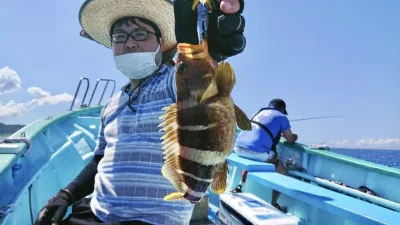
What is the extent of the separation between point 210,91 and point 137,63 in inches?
51.2

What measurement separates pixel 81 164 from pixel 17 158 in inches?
69.3

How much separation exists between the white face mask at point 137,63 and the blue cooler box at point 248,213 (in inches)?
70.9

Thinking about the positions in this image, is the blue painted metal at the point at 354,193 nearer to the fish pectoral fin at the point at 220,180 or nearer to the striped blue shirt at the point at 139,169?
the striped blue shirt at the point at 139,169

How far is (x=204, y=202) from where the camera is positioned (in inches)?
152

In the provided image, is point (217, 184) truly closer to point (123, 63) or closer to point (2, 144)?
point (123, 63)

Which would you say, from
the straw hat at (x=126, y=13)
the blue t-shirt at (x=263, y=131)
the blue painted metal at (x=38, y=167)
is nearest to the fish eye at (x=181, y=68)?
the straw hat at (x=126, y=13)

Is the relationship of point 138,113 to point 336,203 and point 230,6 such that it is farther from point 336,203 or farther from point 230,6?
point 336,203

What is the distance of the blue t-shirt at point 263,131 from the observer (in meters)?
5.38

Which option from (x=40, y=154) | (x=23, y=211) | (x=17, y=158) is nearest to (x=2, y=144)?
(x=17, y=158)

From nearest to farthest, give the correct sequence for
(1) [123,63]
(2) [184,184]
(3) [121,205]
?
1. (2) [184,184]
2. (3) [121,205]
3. (1) [123,63]

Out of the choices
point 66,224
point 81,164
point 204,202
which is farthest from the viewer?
point 81,164

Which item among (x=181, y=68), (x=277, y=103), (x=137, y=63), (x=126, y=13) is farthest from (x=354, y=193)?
(x=181, y=68)

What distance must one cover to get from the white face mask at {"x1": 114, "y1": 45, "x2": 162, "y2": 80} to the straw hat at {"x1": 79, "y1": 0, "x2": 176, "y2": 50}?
24cm

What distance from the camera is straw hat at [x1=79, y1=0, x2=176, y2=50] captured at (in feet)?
7.93
